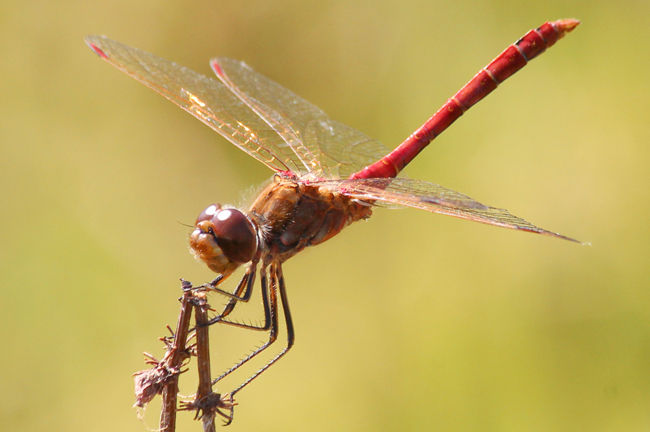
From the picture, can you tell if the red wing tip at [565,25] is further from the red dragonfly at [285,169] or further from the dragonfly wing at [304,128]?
the dragonfly wing at [304,128]

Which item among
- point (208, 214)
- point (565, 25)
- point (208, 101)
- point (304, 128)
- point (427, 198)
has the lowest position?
point (427, 198)

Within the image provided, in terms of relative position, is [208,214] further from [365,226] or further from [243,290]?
[365,226]

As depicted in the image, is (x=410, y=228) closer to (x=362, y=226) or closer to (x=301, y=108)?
(x=362, y=226)

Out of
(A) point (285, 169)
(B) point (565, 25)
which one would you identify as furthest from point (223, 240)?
(B) point (565, 25)

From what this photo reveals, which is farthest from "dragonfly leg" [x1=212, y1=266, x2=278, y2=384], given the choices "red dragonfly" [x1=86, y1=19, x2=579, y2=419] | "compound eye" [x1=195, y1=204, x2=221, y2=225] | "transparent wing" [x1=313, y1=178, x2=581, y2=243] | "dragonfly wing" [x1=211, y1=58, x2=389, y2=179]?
"dragonfly wing" [x1=211, y1=58, x2=389, y2=179]

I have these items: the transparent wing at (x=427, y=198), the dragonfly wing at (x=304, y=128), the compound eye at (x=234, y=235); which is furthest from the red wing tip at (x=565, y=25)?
the compound eye at (x=234, y=235)

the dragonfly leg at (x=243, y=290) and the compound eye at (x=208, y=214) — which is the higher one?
the compound eye at (x=208, y=214)

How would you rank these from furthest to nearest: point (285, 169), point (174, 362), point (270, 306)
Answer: point (285, 169) → point (270, 306) → point (174, 362)

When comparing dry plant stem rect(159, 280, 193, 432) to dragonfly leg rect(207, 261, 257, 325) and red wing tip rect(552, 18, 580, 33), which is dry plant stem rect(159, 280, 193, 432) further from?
red wing tip rect(552, 18, 580, 33)
